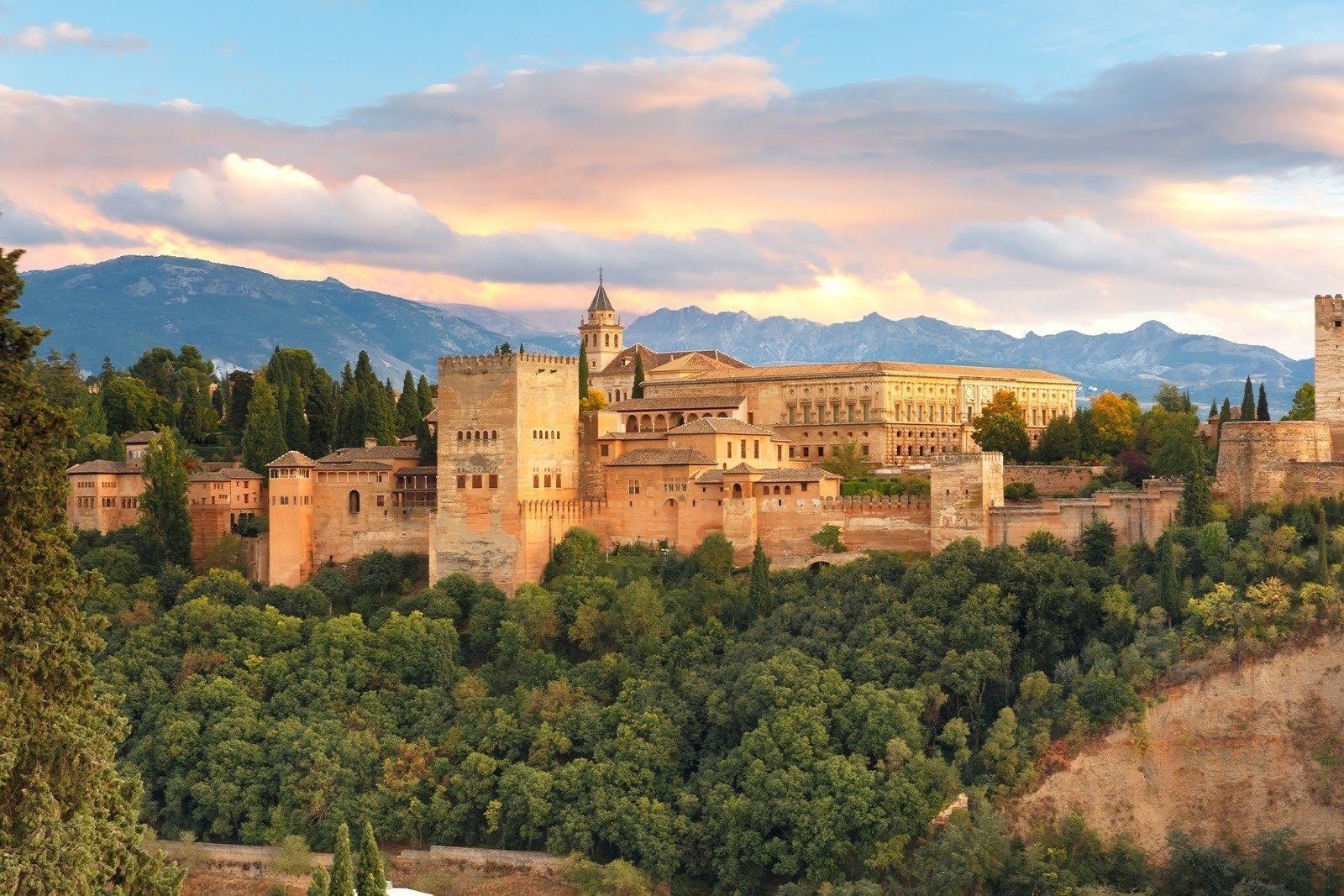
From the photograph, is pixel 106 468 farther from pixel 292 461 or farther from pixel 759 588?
pixel 759 588

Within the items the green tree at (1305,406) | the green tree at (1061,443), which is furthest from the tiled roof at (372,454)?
the green tree at (1305,406)

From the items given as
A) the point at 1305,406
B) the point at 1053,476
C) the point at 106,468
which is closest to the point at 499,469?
the point at 106,468

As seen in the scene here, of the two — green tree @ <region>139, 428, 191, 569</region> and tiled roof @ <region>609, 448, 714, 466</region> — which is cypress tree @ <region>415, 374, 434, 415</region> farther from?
tiled roof @ <region>609, 448, 714, 466</region>

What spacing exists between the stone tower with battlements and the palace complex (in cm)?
3789

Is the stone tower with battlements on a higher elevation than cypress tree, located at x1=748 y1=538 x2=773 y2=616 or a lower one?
higher

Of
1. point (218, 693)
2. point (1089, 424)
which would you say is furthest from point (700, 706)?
point (1089, 424)

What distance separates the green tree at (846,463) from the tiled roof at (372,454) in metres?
12.3

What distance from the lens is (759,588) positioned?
44.4 meters

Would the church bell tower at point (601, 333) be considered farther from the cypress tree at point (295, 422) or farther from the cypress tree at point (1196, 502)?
the cypress tree at point (1196, 502)

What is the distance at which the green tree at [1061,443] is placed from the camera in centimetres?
5456

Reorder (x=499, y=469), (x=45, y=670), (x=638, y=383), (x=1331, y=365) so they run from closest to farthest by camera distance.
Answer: (x=45, y=670), (x=1331, y=365), (x=499, y=469), (x=638, y=383)

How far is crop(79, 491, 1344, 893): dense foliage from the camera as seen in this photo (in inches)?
1463

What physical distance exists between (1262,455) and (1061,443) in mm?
11991

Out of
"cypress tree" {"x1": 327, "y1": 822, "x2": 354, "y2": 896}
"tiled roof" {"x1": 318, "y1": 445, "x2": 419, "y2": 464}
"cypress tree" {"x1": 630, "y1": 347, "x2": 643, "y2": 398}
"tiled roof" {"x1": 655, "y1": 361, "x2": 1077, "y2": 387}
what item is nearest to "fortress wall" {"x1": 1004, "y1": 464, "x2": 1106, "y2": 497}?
"tiled roof" {"x1": 655, "y1": 361, "x2": 1077, "y2": 387}
